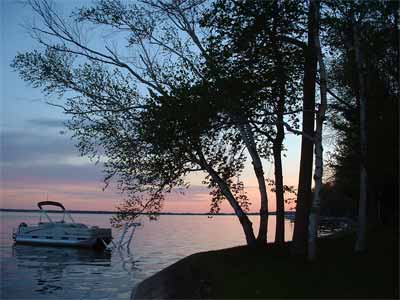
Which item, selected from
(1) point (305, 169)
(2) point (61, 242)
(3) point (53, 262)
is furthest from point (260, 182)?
(2) point (61, 242)

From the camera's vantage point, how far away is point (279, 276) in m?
14.0

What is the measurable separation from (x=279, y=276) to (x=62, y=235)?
133 ft

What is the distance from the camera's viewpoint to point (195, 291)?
14562 millimetres

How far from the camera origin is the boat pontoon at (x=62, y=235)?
A: 49656 mm

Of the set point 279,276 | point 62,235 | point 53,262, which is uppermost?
point 279,276

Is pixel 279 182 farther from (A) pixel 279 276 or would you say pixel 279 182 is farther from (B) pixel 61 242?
(B) pixel 61 242

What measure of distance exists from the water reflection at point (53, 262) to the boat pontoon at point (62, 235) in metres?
1.05

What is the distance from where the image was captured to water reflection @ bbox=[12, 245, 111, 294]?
25.9 metres

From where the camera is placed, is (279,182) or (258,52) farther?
(279,182)

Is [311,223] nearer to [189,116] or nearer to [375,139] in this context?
[189,116]

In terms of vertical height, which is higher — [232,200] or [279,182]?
→ [279,182]

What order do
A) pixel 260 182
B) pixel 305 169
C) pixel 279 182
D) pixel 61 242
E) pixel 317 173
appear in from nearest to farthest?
pixel 317 173, pixel 305 169, pixel 279 182, pixel 260 182, pixel 61 242

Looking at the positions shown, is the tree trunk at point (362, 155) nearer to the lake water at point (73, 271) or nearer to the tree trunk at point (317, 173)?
the tree trunk at point (317, 173)

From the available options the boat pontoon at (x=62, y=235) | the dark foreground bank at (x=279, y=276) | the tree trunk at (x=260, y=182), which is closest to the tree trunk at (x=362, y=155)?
the dark foreground bank at (x=279, y=276)
